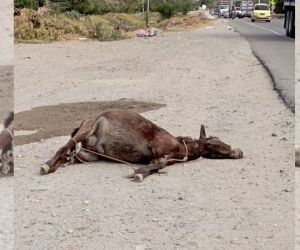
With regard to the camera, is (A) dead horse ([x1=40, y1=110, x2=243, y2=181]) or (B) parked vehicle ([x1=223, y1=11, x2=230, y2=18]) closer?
(A) dead horse ([x1=40, y1=110, x2=243, y2=181])

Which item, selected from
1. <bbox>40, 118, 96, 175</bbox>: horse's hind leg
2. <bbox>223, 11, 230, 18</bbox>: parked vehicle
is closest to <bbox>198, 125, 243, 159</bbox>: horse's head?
<bbox>40, 118, 96, 175</bbox>: horse's hind leg

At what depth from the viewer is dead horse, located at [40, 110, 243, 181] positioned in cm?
702

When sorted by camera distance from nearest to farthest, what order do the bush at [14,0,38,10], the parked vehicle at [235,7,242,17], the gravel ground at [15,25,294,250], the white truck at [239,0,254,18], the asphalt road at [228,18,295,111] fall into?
the gravel ground at [15,25,294,250] < the asphalt road at [228,18,295,111] < the bush at [14,0,38,10] < the white truck at [239,0,254,18] < the parked vehicle at [235,7,242,17]

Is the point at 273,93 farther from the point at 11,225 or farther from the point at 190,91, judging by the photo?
the point at 11,225

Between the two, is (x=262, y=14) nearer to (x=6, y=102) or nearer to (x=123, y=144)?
(x=6, y=102)

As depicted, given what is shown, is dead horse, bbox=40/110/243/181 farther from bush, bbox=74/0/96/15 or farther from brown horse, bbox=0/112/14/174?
bush, bbox=74/0/96/15

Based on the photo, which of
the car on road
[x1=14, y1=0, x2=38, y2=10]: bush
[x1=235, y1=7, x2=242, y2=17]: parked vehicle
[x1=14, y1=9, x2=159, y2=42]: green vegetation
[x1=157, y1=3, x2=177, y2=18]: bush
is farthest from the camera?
[x1=235, y1=7, x2=242, y2=17]: parked vehicle

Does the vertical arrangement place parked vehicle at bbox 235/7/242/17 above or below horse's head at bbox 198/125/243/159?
below

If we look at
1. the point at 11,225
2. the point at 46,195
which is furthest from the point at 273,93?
the point at 11,225

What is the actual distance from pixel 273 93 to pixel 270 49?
35.8 feet

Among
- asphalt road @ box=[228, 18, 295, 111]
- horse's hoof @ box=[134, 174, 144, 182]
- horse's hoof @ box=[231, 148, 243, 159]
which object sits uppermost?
horse's hoof @ box=[134, 174, 144, 182]

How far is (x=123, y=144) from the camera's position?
7090mm

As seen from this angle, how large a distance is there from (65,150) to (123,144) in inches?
23.1

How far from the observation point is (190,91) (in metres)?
13.2
